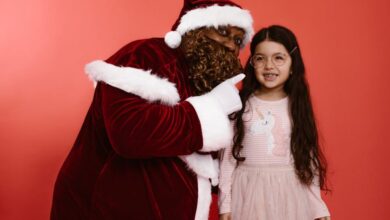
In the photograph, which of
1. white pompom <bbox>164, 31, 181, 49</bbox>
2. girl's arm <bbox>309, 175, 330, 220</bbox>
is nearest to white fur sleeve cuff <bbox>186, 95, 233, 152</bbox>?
white pompom <bbox>164, 31, 181, 49</bbox>

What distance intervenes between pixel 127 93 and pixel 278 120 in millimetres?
733

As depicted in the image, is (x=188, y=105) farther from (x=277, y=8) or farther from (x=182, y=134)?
(x=277, y=8)

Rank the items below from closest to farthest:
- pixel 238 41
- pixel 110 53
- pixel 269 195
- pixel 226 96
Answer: pixel 226 96
pixel 238 41
pixel 269 195
pixel 110 53

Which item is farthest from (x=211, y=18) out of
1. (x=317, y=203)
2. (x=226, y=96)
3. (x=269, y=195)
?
(x=317, y=203)

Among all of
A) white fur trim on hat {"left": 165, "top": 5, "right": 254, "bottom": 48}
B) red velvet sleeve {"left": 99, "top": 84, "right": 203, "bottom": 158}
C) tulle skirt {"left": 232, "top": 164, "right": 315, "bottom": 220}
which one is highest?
white fur trim on hat {"left": 165, "top": 5, "right": 254, "bottom": 48}

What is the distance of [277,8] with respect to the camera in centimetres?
199

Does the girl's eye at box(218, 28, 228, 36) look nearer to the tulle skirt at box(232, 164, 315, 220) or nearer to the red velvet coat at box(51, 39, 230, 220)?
the red velvet coat at box(51, 39, 230, 220)

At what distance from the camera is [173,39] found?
1183 millimetres

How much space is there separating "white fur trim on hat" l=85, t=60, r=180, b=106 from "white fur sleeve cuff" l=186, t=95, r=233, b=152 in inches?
2.9

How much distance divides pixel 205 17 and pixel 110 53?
842 millimetres

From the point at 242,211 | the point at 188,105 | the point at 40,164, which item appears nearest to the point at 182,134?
the point at 188,105

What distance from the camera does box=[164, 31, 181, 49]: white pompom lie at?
3.88ft

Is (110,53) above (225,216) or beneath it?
above

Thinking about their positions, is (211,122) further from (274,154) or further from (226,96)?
(274,154)
